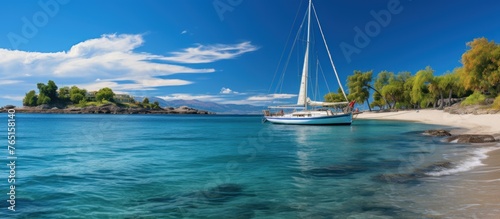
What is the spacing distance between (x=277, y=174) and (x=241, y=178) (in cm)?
199

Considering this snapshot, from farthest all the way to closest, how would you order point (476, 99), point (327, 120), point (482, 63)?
1. point (476, 99)
2. point (482, 63)
3. point (327, 120)

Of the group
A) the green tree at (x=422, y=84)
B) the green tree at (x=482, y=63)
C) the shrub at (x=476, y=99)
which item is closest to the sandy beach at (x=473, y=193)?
the green tree at (x=482, y=63)

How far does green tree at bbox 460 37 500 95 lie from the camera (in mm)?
62656

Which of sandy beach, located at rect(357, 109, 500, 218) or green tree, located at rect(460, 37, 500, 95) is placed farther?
green tree, located at rect(460, 37, 500, 95)

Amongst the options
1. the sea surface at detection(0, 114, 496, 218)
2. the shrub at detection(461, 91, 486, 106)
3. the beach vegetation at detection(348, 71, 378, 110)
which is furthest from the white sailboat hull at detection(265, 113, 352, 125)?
the beach vegetation at detection(348, 71, 378, 110)

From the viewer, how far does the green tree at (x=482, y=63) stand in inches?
2467

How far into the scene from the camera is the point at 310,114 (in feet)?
203

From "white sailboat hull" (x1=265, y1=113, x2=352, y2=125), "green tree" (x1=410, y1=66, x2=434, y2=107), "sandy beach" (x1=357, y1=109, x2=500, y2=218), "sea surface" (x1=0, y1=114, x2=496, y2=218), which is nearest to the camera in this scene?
"sandy beach" (x1=357, y1=109, x2=500, y2=218)

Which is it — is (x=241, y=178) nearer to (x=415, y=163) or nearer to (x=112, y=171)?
(x=112, y=171)

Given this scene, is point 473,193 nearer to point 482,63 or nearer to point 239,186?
point 239,186

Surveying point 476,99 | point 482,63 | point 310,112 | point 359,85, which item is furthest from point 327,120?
point 359,85

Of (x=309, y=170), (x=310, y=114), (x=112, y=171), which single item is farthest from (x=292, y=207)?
(x=310, y=114)

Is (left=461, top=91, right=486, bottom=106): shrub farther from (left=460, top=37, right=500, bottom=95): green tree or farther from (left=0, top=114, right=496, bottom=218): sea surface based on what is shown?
(left=0, top=114, right=496, bottom=218): sea surface

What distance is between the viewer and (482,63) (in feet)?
211
